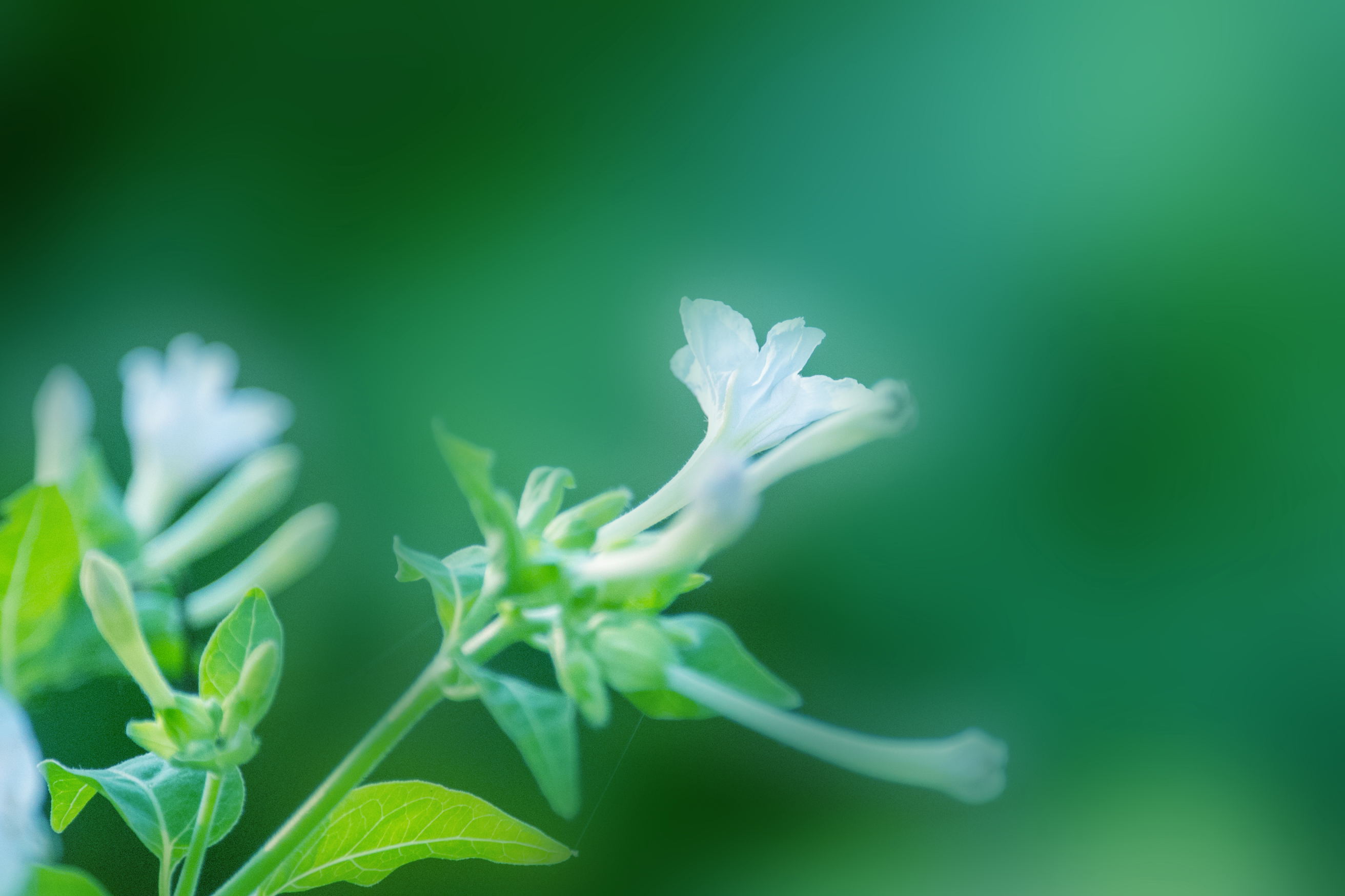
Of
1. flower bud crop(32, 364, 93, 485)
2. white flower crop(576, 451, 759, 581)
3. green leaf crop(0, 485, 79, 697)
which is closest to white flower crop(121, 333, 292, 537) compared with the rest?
flower bud crop(32, 364, 93, 485)

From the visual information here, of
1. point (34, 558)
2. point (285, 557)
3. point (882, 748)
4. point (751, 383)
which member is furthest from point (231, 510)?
point (882, 748)

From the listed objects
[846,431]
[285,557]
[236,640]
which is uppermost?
[846,431]

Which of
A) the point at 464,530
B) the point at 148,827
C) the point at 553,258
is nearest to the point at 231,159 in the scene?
the point at 553,258

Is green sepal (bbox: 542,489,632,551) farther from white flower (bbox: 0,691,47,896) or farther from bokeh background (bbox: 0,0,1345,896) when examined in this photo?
bokeh background (bbox: 0,0,1345,896)

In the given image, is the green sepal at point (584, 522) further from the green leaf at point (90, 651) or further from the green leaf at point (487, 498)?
the green leaf at point (90, 651)

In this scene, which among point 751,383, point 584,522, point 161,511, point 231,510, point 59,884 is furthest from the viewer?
point 161,511

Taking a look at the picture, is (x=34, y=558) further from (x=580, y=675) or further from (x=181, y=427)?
(x=181, y=427)

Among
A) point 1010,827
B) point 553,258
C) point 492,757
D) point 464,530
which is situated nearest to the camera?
point 492,757

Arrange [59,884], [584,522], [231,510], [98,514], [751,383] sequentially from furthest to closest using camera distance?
[231,510] → [98,514] → [751,383] → [584,522] → [59,884]

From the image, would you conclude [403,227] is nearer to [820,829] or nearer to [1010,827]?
[820,829]
